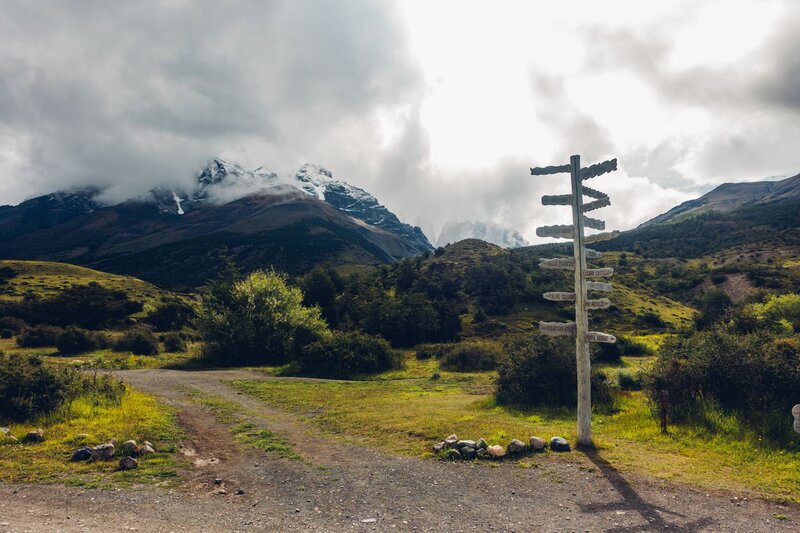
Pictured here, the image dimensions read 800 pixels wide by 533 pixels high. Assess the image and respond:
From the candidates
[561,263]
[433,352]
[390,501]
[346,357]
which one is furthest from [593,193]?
[433,352]

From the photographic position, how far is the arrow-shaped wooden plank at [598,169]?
13344 millimetres

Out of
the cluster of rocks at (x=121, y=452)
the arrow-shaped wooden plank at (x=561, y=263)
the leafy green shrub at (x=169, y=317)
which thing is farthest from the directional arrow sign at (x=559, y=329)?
the leafy green shrub at (x=169, y=317)

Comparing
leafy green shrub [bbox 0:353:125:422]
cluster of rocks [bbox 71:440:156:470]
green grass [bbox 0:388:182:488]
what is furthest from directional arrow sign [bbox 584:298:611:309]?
leafy green shrub [bbox 0:353:125:422]

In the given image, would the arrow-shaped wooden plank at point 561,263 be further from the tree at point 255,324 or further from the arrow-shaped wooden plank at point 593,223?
the tree at point 255,324

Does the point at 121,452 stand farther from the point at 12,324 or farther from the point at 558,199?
the point at 12,324

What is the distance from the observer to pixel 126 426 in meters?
16.0

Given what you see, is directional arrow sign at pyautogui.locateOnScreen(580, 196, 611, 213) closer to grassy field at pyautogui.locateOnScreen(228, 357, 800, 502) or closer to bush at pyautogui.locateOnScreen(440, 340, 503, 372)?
grassy field at pyautogui.locateOnScreen(228, 357, 800, 502)

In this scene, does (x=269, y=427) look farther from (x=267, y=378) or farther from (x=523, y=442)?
(x=267, y=378)

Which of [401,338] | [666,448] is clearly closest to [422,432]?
[666,448]

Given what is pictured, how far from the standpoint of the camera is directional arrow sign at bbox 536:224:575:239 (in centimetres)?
1404

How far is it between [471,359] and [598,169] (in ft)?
90.2

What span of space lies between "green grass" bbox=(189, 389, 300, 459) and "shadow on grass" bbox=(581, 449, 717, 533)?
334 inches

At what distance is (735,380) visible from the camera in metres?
15.1

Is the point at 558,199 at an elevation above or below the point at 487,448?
above
